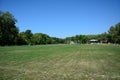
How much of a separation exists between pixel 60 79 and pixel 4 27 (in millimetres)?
82462

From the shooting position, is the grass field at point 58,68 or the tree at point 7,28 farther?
the tree at point 7,28

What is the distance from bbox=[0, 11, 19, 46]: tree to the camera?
85062mm

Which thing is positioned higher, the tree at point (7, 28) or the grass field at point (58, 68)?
the tree at point (7, 28)

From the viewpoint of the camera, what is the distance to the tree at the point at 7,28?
85062 millimetres

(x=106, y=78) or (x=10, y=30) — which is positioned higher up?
(x=10, y=30)

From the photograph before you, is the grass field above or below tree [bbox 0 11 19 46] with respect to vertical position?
below

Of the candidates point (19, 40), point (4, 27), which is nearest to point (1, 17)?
point (4, 27)

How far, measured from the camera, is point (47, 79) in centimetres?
863

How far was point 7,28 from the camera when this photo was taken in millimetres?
87312

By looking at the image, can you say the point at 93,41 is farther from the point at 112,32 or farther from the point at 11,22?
the point at 11,22

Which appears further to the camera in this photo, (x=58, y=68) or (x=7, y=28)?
(x=7, y=28)

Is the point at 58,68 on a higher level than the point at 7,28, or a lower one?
lower

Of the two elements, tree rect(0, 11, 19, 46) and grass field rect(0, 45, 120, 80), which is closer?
grass field rect(0, 45, 120, 80)

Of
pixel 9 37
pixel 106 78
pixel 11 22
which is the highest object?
pixel 11 22
